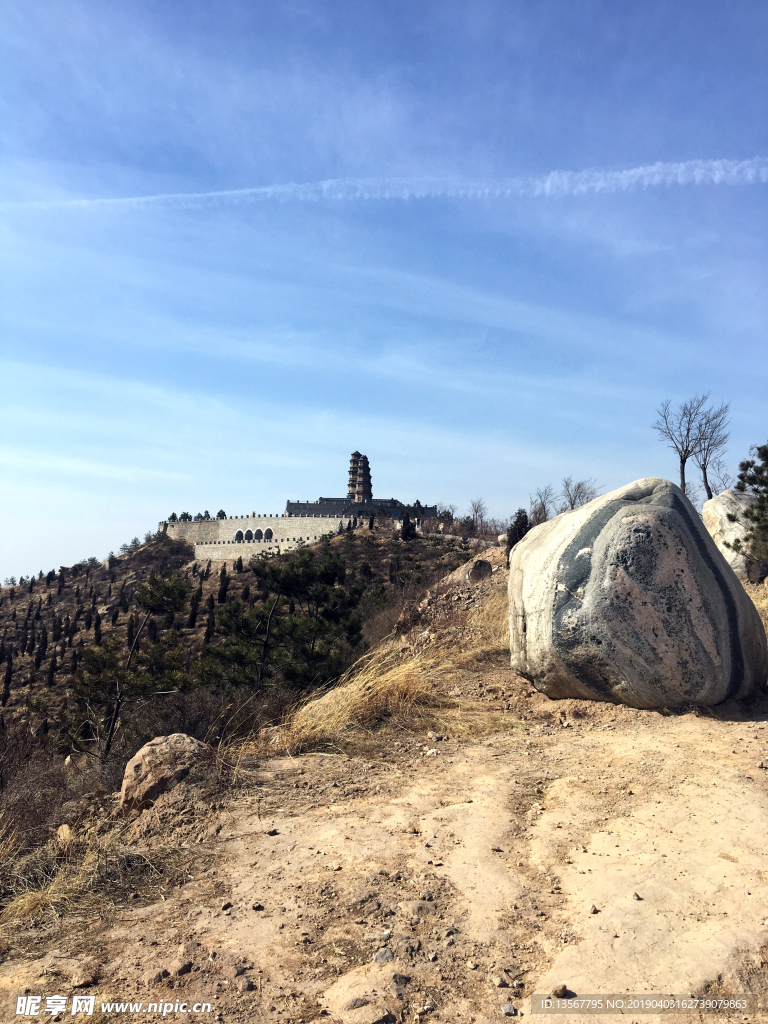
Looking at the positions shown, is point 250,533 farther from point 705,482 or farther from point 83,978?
point 83,978

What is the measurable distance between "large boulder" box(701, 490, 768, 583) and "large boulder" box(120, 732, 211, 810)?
41.6 ft

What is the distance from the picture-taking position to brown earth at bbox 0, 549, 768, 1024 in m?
2.29

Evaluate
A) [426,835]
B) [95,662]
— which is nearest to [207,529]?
[95,662]

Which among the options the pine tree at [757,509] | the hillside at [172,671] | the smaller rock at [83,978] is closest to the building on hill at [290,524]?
the hillside at [172,671]

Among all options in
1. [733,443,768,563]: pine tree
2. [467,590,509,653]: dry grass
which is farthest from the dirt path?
[733,443,768,563]: pine tree

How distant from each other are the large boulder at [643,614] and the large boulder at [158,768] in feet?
10.1

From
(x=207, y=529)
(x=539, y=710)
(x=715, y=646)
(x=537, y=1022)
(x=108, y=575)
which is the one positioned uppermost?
(x=207, y=529)

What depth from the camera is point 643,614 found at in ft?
17.1

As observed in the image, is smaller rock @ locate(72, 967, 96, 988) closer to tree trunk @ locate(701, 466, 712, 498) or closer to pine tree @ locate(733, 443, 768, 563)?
pine tree @ locate(733, 443, 768, 563)

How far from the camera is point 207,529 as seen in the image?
78.7m

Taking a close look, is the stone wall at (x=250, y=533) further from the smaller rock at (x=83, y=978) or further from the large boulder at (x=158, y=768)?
the smaller rock at (x=83, y=978)

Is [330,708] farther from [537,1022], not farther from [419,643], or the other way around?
[419,643]

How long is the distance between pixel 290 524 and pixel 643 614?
6560cm

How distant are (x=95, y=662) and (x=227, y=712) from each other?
33.8 feet
